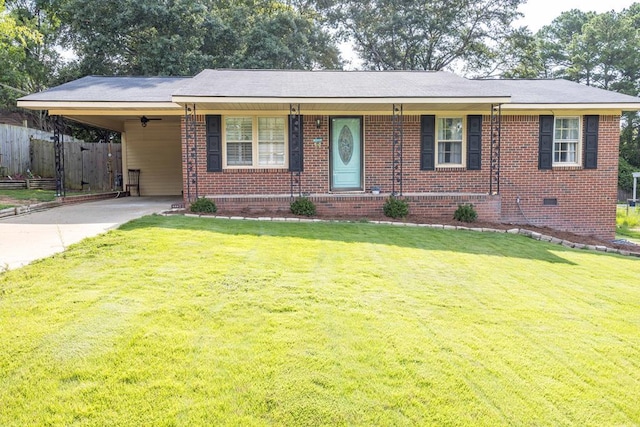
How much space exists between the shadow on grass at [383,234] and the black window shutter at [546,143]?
361 centimetres

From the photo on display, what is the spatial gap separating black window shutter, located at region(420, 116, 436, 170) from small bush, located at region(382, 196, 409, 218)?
1.85m

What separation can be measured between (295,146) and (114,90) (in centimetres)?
533

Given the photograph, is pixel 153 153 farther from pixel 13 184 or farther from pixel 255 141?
pixel 255 141

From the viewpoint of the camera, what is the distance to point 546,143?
1157 centimetres

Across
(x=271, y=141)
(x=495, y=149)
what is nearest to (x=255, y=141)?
(x=271, y=141)

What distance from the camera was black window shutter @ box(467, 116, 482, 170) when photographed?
11.4m

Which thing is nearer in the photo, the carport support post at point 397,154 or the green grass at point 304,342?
the green grass at point 304,342

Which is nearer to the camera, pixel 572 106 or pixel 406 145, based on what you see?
pixel 572 106

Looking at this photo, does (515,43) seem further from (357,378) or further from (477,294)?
(357,378)

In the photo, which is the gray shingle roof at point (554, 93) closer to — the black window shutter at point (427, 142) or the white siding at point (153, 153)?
the black window shutter at point (427, 142)

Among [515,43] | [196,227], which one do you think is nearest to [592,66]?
[515,43]

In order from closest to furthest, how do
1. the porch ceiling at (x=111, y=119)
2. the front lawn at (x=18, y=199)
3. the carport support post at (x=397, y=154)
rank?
the front lawn at (x=18, y=199) → the carport support post at (x=397, y=154) → the porch ceiling at (x=111, y=119)

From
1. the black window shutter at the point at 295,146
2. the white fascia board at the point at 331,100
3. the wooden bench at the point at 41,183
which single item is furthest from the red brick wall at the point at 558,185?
the wooden bench at the point at 41,183

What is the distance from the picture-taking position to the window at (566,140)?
38.3 ft
